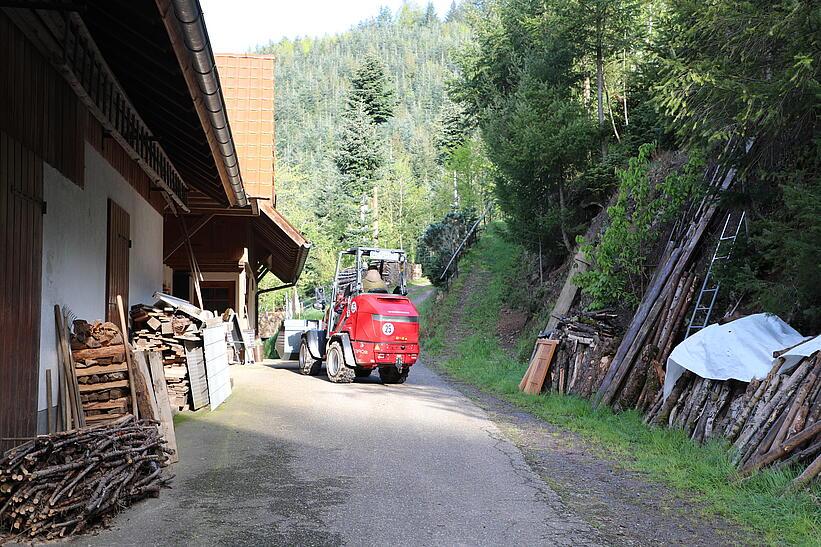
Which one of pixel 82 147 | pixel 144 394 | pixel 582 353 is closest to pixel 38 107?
pixel 82 147

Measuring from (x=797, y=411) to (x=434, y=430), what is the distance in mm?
4802

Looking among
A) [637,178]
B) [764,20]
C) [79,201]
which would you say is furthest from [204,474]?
[637,178]

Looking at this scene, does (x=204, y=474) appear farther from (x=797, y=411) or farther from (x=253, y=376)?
(x=253, y=376)

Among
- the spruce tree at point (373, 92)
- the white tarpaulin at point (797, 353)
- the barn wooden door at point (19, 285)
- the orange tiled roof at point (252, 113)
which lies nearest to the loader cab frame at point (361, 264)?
the orange tiled roof at point (252, 113)

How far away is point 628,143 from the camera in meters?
21.4

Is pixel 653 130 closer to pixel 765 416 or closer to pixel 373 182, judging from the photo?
pixel 765 416

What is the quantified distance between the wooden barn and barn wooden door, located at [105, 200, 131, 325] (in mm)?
26

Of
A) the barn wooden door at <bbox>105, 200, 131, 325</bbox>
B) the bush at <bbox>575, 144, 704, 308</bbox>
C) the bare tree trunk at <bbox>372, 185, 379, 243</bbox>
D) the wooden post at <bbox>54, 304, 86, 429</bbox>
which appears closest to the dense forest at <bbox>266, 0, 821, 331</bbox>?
the bush at <bbox>575, 144, 704, 308</bbox>

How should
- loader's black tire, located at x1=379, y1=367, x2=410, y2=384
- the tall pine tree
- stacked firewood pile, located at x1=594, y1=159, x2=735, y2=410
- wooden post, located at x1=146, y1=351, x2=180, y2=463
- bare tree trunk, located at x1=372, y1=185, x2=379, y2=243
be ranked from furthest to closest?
bare tree trunk, located at x1=372, y1=185, x2=379, y2=243 → the tall pine tree → loader's black tire, located at x1=379, y1=367, x2=410, y2=384 → stacked firewood pile, located at x1=594, y1=159, x2=735, y2=410 → wooden post, located at x1=146, y1=351, x2=180, y2=463

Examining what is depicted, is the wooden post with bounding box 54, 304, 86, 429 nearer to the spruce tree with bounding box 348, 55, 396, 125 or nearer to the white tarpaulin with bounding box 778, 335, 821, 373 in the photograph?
the white tarpaulin with bounding box 778, 335, 821, 373

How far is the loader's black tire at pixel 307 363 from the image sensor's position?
731 inches

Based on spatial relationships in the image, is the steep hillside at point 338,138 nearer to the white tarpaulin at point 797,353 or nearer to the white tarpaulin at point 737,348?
the white tarpaulin at point 737,348

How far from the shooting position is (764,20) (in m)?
8.23

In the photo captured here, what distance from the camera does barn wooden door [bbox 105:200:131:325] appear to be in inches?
404
